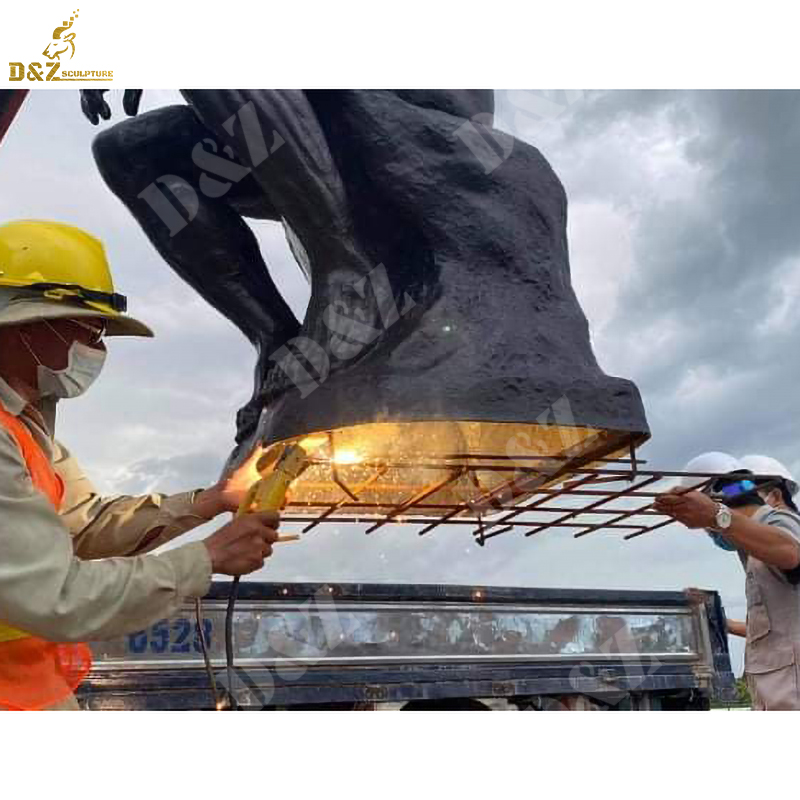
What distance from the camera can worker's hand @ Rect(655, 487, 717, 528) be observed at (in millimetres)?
2152

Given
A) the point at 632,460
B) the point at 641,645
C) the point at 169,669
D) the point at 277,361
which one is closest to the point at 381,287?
the point at 277,361

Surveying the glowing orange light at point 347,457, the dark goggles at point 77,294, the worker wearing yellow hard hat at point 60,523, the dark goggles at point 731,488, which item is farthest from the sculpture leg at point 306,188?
the dark goggles at point 731,488

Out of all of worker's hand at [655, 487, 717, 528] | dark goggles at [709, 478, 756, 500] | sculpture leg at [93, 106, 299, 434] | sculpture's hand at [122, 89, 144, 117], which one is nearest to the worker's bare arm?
worker's hand at [655, 487, 717, 528]

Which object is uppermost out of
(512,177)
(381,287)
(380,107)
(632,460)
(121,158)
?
(121,158)

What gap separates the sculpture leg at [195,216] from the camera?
8.31 feet

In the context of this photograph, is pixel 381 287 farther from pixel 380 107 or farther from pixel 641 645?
pixel 641 645

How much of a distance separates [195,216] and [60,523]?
4.68 feet

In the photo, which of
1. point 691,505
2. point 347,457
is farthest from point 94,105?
point 691,505

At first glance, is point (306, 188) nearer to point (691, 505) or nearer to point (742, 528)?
point (691, 505)

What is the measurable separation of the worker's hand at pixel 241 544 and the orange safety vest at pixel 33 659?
26 cm

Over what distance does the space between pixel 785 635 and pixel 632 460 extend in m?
0.78

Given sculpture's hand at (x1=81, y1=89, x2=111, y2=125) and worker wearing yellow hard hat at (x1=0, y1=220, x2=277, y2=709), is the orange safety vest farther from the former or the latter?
sculpture's hand at (x1=81, y1=89, x2=111, y2=125)

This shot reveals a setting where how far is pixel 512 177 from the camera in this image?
2252 millimetres
